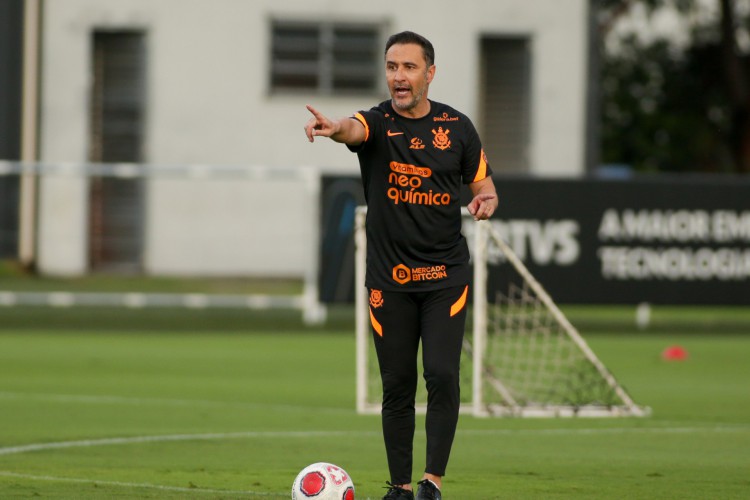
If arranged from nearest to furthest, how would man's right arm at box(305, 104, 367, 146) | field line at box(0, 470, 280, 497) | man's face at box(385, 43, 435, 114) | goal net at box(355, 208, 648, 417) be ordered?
man's right arm at box(305, 104, 367, 146) → man's face at box(385, 43, 435, 114) → field line at box(0, 470, 280, 497) → goal net at box(355, 208, 648, 417)

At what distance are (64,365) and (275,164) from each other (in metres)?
10.3

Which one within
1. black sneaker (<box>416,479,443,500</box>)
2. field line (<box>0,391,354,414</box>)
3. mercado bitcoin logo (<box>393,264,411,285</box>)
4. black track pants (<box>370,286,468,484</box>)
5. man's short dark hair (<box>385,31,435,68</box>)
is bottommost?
field line (<box>0,391,354,414</box>)

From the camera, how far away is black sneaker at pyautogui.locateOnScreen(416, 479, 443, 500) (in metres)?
→ 7.79

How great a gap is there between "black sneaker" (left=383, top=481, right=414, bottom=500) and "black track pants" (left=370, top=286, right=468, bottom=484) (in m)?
0.03

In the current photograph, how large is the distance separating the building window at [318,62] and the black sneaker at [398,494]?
63.8 ft

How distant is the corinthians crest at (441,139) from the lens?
789 centimetres

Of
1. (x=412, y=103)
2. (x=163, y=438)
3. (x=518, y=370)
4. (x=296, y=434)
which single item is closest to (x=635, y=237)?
(x=518, y=370)

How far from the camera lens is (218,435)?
11.5 meters

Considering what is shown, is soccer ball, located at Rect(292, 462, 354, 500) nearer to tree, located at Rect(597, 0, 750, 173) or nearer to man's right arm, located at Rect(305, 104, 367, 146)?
man's right arm, located at Rect(305, 104, 367, 146)

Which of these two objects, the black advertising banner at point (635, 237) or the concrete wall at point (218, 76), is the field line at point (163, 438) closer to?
the black advertising banner at point (635, 237)

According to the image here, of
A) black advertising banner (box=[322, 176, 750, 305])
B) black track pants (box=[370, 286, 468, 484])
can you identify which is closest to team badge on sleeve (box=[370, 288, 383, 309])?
black track pants (box=[370, 286, 468, 484])

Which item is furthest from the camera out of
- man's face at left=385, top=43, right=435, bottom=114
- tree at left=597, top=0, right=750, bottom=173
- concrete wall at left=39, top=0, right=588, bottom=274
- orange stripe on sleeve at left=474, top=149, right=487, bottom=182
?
tree at left=597, top=0, right=750, bottom=173

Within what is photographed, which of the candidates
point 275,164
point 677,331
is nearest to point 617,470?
point 677,331

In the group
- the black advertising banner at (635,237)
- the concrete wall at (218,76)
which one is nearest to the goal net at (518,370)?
the black advertising banner at (635,237)
